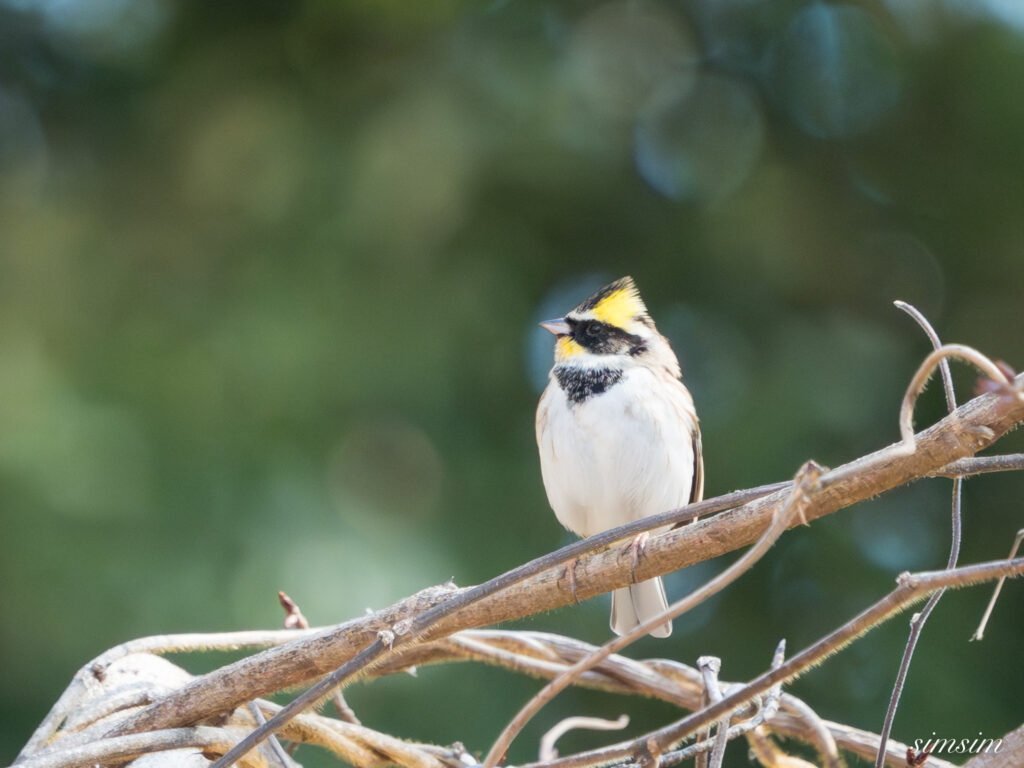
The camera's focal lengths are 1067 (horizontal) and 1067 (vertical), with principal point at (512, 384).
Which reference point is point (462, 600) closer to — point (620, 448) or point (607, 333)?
point (620, 448)

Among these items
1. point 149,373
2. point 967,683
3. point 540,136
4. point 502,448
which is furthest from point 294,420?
point 967,683

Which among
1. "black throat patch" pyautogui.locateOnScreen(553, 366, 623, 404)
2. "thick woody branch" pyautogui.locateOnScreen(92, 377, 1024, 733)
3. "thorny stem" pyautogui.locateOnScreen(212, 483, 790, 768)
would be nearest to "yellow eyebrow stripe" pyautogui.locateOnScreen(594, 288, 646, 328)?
"black throat patch" pyautogui.locateOnScreen(553, 366, 623, 404)

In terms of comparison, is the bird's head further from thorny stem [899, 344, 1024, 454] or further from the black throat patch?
thorny stem [899, 344, 1024, 454]

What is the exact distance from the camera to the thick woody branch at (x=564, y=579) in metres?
0.99

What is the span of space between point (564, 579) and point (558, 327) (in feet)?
4.83

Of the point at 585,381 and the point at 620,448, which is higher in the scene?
the point at 585,381

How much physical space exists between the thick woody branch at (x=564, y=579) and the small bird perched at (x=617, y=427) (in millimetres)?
1089

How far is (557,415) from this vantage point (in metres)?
2.54

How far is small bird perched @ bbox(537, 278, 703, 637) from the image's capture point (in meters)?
2.48

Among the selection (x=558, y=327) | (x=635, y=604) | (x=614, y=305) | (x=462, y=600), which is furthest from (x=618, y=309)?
(x=462, y=600)

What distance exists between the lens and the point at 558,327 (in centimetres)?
268

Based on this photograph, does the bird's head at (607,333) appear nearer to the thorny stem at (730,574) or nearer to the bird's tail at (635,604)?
the bird's tail at (635,604)

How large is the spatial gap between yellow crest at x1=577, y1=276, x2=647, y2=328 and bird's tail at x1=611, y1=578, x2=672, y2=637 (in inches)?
25.7

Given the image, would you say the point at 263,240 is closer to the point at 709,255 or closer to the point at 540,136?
the point at 540,136
